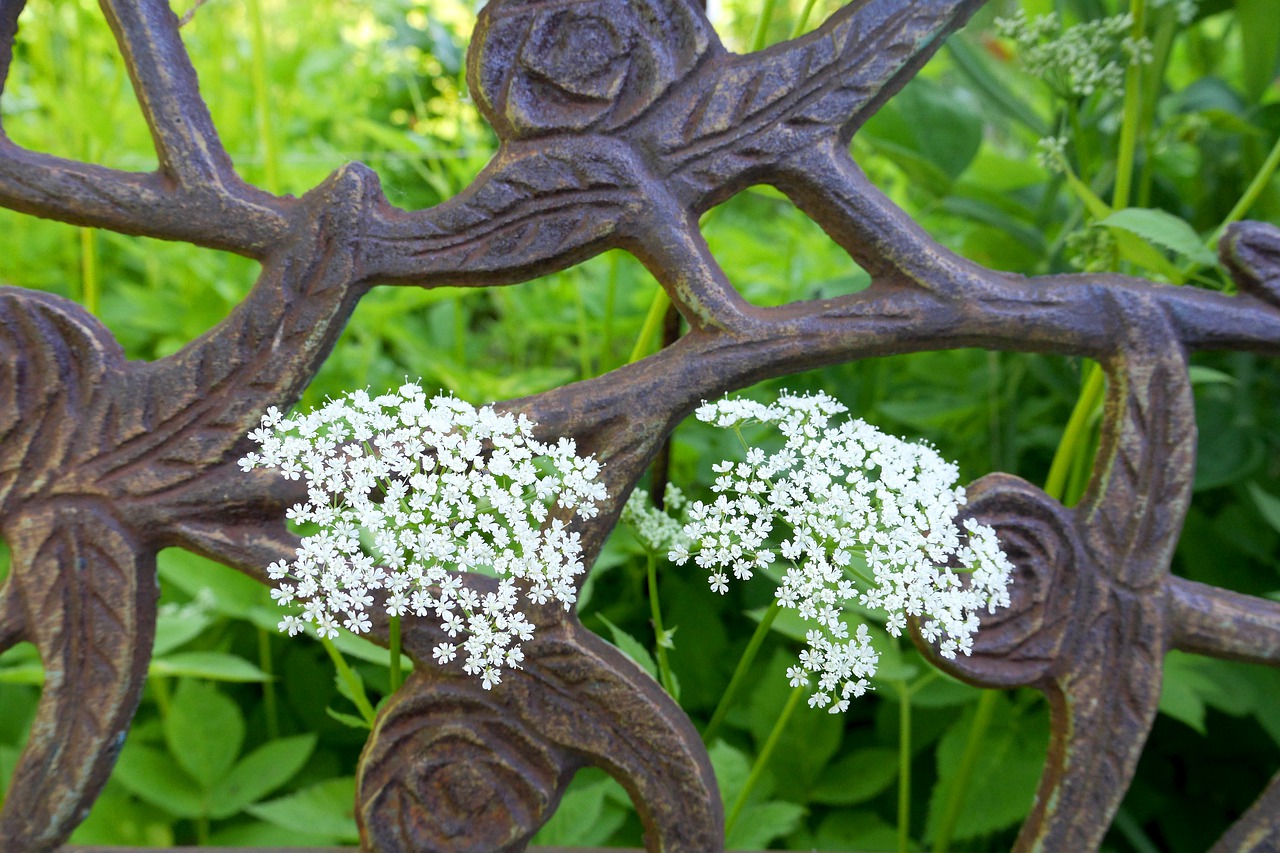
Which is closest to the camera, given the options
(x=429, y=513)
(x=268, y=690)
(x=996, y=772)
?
(x=429, y=513)

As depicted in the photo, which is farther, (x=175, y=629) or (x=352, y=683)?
(x=175, y=629)

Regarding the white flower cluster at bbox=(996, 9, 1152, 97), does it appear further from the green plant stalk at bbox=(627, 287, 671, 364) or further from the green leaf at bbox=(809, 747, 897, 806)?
the green leaf at bbox=(809, 747, 897, 806)

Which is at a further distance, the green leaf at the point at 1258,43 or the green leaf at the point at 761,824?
the green leaf at the point at 1258,43

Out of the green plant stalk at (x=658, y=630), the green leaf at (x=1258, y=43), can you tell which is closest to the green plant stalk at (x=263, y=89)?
the green plant stalk at (x=658, y=630)

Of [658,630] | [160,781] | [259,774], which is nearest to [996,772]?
[658,630]

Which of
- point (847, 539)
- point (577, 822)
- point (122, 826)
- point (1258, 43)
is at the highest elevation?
point (1258, 43)

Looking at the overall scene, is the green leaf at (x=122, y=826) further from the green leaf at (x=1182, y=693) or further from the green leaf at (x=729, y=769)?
the green leaf at (x=1182, y=693)

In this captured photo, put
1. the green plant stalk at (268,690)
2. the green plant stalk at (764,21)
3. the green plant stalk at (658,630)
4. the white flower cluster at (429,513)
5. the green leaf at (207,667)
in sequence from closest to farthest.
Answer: the white flower cluster at (429,513)
the green plant stalk at (658,630)
the green plant stalk at (764,21)
the green leaf at (207,667)
the green plant stalk at (268,690)

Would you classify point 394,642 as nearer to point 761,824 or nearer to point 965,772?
point 761,824
